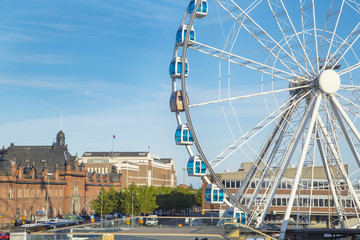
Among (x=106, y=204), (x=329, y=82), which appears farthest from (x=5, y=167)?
(x=329, y=82)

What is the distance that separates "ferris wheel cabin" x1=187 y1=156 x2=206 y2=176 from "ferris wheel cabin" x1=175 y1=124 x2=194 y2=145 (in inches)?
53.5

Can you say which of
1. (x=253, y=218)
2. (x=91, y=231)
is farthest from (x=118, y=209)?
(x=91, y=231)

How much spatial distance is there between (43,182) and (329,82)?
256ft

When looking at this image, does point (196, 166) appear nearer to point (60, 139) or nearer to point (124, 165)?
point (60, 139)

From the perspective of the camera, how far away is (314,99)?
45062 millimetres

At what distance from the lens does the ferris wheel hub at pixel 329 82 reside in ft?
145

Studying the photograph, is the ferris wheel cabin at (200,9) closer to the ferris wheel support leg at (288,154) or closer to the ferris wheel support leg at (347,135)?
the ferris wheel support leg at (288,154)

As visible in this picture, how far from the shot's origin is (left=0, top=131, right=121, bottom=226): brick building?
94.1 metres

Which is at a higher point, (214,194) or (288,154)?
(288,154)

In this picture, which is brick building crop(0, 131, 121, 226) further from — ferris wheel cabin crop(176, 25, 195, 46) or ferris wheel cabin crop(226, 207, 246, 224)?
ferris wheel cabin crop(226, 207, 246, 224)

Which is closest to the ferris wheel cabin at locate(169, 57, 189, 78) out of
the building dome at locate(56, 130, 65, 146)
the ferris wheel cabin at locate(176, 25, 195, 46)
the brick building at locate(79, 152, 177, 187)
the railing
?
the ferris wheel cabin at locate(176, 25, 195, 46)

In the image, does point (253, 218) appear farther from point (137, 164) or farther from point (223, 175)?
point (137, 164)

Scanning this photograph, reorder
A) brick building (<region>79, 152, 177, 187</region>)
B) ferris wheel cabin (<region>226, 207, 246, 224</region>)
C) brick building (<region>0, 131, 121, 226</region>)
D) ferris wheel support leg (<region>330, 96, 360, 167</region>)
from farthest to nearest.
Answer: brick building (<region>79, 152, 177, 187</region>)
brick building (<region>0, 131, 121, 226</region>)
ferris wheel support leg (<region>330, 96, 360, 167</region>)
ferris wheel cabin (<region>226, 207, 246, 224</region>)

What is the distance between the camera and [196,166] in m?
42.4
